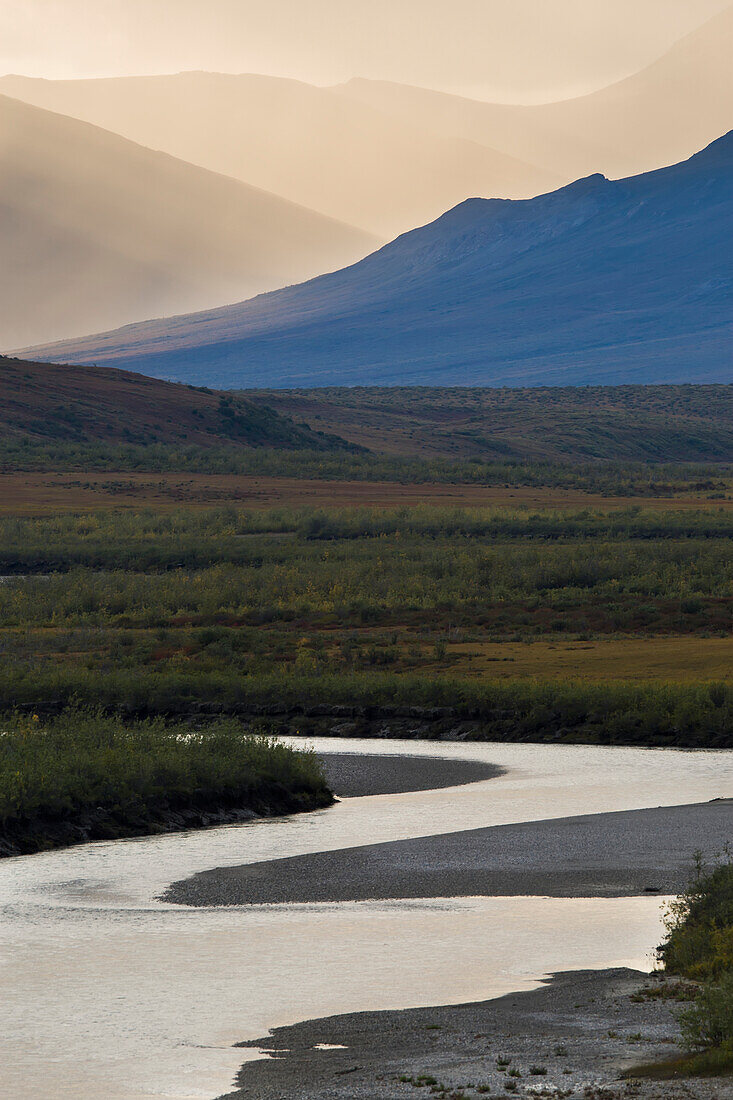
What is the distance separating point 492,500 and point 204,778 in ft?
229

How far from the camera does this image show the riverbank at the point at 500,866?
19.1 m

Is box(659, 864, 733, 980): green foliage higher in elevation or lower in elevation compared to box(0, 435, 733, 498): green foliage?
lower

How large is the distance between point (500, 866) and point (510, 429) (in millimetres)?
151361

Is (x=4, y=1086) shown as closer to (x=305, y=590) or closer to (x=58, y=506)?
(x=305, y=590)

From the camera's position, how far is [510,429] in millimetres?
170375

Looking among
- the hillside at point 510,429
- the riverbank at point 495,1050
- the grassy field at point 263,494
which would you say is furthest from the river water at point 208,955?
the hillside at point 510,429

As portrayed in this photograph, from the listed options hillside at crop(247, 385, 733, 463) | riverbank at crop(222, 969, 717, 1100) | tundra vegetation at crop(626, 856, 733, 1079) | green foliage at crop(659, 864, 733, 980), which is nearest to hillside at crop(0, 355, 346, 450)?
hillside at crop(247, 385, 733, 463)

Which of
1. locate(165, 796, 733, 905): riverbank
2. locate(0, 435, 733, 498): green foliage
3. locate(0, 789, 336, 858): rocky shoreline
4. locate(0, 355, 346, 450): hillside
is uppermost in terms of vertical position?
locate(0, 355, 346, 450): hillside

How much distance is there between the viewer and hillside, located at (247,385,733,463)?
153375 mm

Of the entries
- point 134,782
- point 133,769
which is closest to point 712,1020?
point 134,782

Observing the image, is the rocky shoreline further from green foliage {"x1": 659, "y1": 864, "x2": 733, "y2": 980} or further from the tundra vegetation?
green foliage {"x1": 659, "y1": 864, "x2": 733, "y2": 980}

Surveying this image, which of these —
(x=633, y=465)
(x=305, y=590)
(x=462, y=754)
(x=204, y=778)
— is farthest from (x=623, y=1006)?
(x=633, y=465)

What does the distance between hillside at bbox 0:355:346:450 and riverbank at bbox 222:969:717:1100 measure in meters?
107

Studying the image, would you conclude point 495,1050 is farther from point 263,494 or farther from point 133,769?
point 263,494
